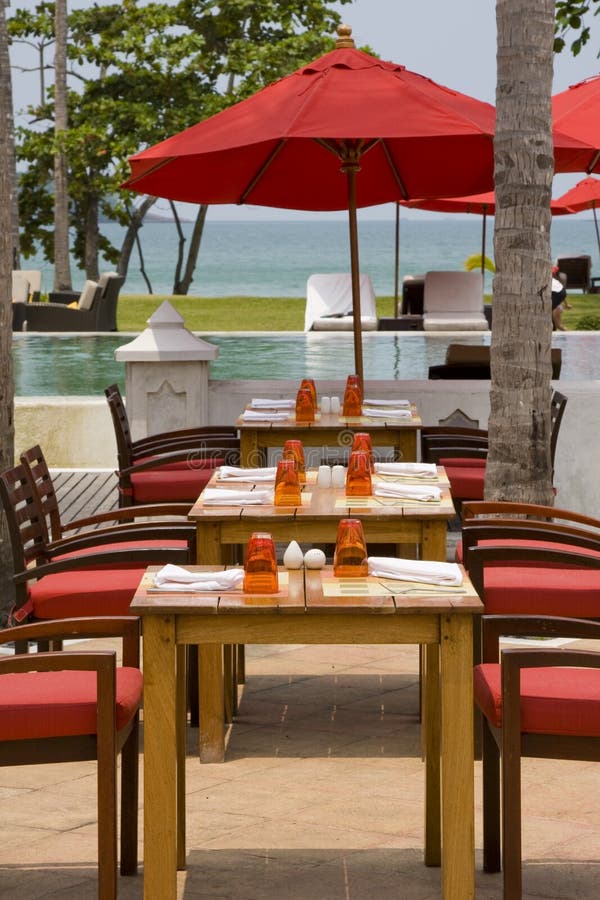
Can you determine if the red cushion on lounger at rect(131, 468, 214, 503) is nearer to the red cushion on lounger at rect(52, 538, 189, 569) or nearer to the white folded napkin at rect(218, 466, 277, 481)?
the red cushion on lounger at rect(52, 538, 189, 569)

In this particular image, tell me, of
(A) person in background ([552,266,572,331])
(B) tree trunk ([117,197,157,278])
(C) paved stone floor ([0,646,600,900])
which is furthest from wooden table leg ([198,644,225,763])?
(B) tree trunk ([117,197,157,278])

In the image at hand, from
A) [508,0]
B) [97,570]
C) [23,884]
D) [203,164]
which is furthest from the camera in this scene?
[203,164]

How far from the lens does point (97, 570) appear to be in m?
5.83

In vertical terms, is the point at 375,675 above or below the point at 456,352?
below

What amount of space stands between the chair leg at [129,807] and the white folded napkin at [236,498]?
132cm

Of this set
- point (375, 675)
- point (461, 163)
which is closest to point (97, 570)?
point (375, 675)

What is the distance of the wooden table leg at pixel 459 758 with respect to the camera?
3.77 meters

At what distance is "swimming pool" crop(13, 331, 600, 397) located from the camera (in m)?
11.8

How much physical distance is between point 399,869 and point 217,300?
3497 cm

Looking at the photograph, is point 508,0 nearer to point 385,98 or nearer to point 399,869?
point 385,98

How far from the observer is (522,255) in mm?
7137

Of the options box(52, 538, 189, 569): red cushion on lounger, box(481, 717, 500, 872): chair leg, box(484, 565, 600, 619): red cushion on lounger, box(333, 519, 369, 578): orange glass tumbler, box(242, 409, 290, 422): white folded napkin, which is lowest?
box(481, 717, 500, 872): chair leg

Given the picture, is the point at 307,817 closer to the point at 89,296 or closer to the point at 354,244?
the point at 354,244

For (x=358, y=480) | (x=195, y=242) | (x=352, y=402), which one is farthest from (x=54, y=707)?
(x=195, y=242)
